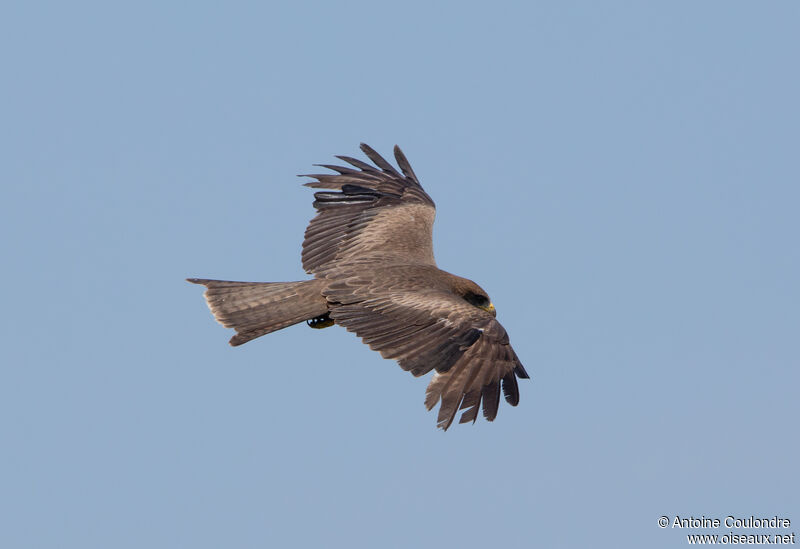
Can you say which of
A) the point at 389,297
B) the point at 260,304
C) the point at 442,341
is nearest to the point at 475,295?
the point at 389,297

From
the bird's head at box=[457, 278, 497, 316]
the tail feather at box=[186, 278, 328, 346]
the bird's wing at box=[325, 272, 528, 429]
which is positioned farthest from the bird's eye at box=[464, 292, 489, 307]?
the tail feather at box=[186, 278, 328, 346]

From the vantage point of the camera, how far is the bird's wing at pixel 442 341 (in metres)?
11.4

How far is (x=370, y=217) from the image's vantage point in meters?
15.7

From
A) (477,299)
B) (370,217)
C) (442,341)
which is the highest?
(370,217)

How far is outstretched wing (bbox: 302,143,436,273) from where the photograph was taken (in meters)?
14.9

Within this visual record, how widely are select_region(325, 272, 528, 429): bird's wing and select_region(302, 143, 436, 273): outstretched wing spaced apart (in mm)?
1593

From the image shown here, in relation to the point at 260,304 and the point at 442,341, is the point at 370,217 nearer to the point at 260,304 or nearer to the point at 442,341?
the point at 260,304

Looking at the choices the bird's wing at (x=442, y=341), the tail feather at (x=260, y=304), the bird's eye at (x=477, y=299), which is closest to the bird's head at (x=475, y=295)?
the bird's eye at (x=477, y=299)

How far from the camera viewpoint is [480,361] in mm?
11703

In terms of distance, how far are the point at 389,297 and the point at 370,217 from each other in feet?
10.2

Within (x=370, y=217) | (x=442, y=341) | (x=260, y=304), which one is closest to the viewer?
(x=442, y=341)

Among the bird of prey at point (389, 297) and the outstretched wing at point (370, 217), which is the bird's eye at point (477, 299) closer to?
the bird of prey at point (389, 297)

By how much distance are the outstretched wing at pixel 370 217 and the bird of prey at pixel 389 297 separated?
0.01 meters

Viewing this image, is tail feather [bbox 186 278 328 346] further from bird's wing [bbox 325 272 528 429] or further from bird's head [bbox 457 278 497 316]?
bird's head [bbox 457 278 497 316]
